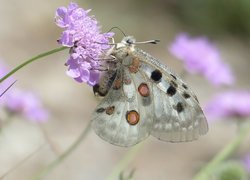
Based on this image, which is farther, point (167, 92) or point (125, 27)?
point (125, 27)

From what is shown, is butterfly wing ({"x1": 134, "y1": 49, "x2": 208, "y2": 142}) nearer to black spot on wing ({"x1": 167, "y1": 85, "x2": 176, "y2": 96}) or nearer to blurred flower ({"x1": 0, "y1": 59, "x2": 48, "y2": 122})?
black spot on wing ({"x1": 167, "y1": 85, "x2": 176, "y2": 96})

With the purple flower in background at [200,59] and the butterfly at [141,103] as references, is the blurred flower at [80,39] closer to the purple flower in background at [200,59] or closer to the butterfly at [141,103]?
the butterfly at [141,103]

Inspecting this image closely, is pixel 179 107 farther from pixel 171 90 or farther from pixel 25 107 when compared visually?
pixel 25 107

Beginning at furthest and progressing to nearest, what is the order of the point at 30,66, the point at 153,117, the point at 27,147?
the point at 30,66, the point at 27,147, the point at 153,117

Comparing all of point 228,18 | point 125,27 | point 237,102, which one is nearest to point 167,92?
point 237,102

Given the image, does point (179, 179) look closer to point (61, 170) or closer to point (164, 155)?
Result: point (164, 155)

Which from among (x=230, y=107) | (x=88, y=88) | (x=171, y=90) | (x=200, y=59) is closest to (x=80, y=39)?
(x=171, y=90)

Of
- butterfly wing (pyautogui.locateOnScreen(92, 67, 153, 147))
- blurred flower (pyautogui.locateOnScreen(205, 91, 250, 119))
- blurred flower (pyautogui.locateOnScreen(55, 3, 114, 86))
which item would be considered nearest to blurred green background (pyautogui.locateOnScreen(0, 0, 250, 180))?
blurred flower (pyautogui.locateOnScreen(205, 91, 250, 119))

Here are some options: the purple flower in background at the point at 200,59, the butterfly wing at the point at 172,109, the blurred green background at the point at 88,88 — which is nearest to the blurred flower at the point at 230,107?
the purple flower in background at the point at 200,59
